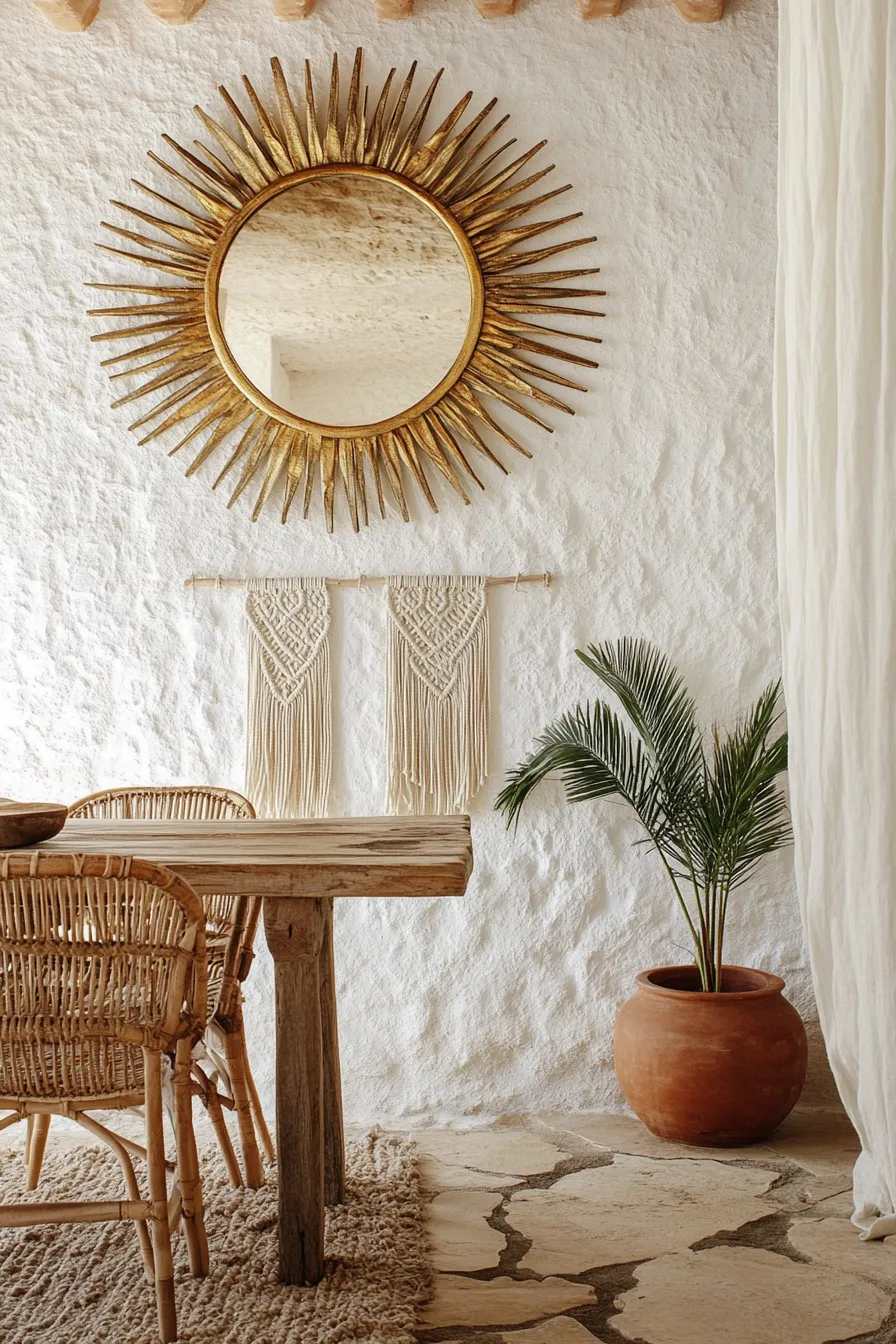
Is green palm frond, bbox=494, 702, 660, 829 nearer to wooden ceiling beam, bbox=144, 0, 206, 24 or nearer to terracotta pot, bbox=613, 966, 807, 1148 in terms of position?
terracotta pot, bbox=613, 966, 807, 1148

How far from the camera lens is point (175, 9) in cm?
300

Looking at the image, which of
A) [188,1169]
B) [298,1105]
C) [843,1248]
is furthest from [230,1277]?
[843,1248]

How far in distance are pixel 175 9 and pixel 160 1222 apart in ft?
8.99

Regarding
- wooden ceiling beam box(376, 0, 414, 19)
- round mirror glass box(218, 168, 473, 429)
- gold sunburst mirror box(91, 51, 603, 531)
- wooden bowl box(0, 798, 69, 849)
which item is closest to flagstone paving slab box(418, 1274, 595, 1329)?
wooden bowl box(0, 798, 69, 849)

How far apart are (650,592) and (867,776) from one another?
1.05 metres

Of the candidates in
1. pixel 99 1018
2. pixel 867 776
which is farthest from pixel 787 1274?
pixel 99 1018

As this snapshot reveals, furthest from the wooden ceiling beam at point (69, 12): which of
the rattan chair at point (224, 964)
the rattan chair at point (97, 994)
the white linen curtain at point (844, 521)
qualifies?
the rattan chair at point (97, 994)

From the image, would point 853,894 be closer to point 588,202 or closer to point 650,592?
point 650,592

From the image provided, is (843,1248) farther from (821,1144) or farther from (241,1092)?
(241,1092)

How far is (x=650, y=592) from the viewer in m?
3.02

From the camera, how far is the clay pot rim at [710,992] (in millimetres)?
2615

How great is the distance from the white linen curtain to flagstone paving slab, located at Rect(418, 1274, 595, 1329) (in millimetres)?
590

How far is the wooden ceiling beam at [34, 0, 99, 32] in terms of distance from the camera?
116 inches

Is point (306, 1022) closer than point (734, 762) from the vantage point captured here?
Yes
